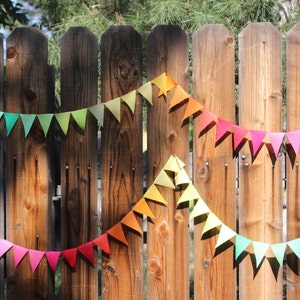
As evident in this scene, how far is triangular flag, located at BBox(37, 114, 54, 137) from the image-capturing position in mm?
2539

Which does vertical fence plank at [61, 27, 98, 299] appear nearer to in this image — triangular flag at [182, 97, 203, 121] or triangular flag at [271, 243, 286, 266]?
triangular flag at [182, 97, 203, 121]

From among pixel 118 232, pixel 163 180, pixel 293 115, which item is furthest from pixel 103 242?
pixel 293 115

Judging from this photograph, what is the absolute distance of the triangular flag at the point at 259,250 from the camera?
253cm

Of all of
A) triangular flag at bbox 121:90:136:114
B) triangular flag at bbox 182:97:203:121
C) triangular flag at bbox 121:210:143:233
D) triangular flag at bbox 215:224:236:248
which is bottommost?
triangular flag at bbox 215:224:236:248

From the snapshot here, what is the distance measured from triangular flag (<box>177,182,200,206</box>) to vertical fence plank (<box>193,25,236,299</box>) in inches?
1.6

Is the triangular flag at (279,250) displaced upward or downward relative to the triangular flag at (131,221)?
downward

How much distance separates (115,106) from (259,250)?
0.99m

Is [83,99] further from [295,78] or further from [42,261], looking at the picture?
[295,78]

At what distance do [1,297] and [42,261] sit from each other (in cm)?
29

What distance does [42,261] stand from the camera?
2.64 m

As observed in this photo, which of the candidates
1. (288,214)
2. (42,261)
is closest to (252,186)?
(288,214)

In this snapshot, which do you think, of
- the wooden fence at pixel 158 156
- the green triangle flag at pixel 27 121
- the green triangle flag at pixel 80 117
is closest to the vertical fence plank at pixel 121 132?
the wooden fence at pixel 158 156

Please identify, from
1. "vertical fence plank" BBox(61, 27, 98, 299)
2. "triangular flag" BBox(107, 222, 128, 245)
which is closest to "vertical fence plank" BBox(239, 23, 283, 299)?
"triangular flag" BBox(107, 222, 128, 245)

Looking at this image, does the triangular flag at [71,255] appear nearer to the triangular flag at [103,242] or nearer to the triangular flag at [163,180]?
the triangular flag at [103,242]
